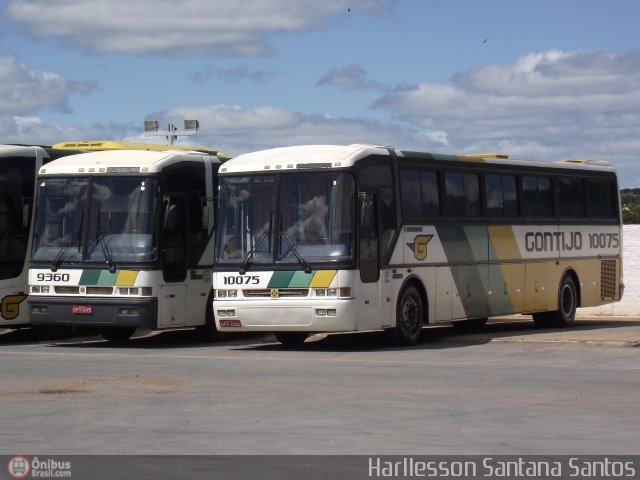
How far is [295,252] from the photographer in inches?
824

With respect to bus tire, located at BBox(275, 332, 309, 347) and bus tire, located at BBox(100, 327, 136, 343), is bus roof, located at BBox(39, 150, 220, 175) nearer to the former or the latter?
bus tire, located at BBox(100, 327, 136, 343)

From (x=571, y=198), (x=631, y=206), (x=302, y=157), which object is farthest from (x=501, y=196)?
(x=631, y=206)

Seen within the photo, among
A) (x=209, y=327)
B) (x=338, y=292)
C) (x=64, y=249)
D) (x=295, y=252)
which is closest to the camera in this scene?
(x=338, y=292)

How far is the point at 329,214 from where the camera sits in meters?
20.8

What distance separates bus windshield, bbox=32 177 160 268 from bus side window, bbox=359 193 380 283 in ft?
11.6

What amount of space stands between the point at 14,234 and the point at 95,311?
2.43 meters

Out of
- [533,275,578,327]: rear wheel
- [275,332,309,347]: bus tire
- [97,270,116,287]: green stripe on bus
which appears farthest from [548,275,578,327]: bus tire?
[97,270,116,287]: green stripe on bus

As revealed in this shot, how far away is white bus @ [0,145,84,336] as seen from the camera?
917 inches

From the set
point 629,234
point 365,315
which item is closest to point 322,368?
point 365,315

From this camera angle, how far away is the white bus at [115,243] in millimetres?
22094

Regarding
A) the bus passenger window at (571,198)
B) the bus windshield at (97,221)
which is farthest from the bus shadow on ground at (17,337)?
the bus passenger window at (571,198)

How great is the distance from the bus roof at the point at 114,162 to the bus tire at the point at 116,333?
10.7 feet

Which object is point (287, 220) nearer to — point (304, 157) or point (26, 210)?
point (304, 157)
